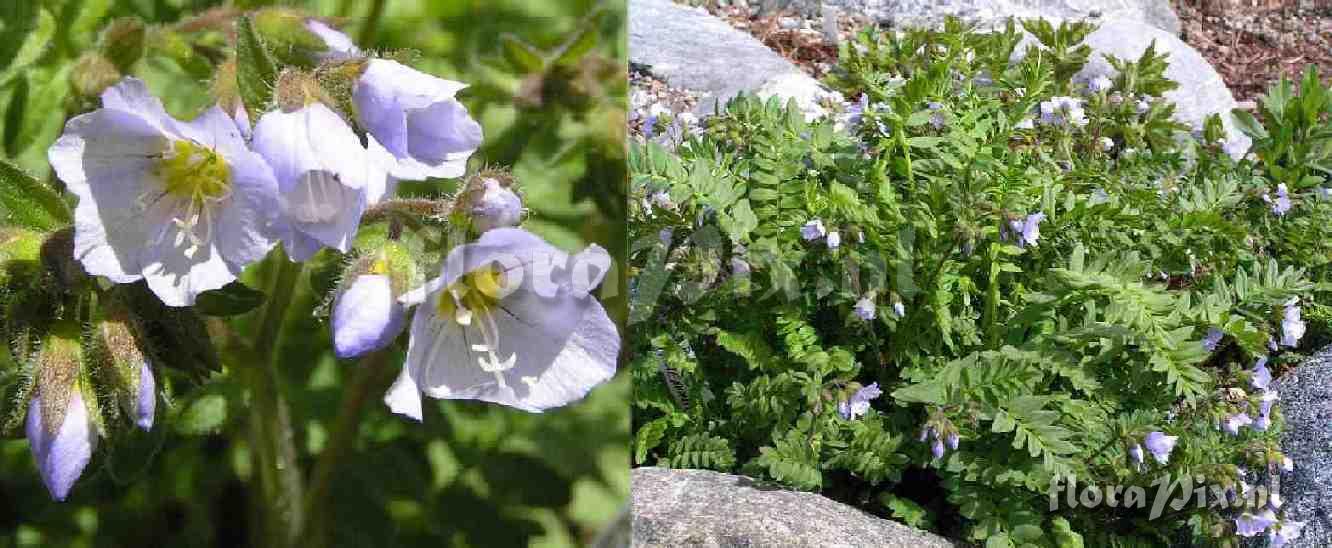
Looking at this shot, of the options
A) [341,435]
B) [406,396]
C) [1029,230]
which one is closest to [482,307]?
[406,396]

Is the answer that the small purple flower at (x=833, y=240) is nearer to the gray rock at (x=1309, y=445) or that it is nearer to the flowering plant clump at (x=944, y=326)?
the flowering plant clump at (x=944, y=326)

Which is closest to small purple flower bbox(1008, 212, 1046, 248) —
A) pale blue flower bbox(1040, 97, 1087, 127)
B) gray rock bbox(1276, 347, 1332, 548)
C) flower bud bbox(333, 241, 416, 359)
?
pale blue flower bbox(1040, 97, 1087, 127)

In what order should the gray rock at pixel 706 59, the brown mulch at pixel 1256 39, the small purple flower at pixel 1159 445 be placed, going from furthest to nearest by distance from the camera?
the brown mulch at pixel 1256 39
the gray rock at pixel 706 59
the small purple flower at pixel 1159 445

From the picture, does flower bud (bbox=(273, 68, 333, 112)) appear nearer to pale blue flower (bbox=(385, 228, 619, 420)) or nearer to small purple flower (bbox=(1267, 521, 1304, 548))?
pale blue flower (bbox=(385, 228, 619, 420))

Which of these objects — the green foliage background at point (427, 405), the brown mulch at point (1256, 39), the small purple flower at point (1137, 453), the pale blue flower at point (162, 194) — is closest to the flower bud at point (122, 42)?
the green foliage background at point (427, 405)

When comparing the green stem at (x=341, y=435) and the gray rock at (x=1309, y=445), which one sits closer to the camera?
the green stem at (x=341, y=435)

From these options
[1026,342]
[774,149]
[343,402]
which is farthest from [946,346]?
[343,402]

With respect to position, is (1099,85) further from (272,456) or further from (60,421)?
(60,421)

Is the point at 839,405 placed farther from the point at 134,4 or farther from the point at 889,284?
the point at 134,4
